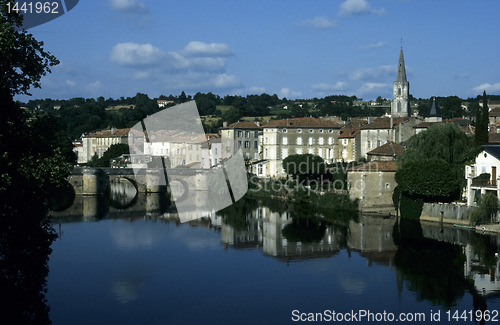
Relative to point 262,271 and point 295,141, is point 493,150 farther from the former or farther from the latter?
point 295,141

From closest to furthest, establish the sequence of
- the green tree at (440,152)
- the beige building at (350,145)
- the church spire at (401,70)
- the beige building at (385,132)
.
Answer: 1. the green tree at (440,152)
2. the beige building at (385,132)
3. the beige building at (350,145)
4. the church spire at (401,70)

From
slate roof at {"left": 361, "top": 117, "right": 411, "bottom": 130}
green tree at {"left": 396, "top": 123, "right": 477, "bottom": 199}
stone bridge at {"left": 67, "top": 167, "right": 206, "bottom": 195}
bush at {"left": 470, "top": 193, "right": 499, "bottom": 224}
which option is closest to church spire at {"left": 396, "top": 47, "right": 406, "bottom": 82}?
slate roof at {"left": 361, "top": 117, "right": 411, "bottom": 130}

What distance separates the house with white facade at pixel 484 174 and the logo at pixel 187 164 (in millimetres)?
16640

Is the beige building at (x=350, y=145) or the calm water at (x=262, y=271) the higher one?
the beige building at (x=350, y=145)

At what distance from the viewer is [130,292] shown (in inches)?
712

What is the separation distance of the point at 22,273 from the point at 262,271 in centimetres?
843

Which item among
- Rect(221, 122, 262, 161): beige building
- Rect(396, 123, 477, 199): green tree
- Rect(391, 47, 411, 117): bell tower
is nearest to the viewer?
Rect(396, 123, 477, 199): green tree

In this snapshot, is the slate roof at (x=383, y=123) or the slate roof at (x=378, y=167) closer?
the slate roof at (x=378, y=167)

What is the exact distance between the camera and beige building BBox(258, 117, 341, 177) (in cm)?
5272

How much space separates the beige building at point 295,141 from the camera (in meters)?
52.7

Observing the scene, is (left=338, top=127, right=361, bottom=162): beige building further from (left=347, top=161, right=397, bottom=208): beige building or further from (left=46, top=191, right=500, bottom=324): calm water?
(left=46, top=191, right=500, bottom=324): calm water

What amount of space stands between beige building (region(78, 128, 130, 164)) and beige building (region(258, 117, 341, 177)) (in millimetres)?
29895

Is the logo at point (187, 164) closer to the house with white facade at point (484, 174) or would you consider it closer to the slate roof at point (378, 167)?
the slate roof at point (378, 167)

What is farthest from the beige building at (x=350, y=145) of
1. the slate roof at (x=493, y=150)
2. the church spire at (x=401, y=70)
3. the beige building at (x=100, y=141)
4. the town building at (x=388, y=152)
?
the beige building at (x=100, y=141)
